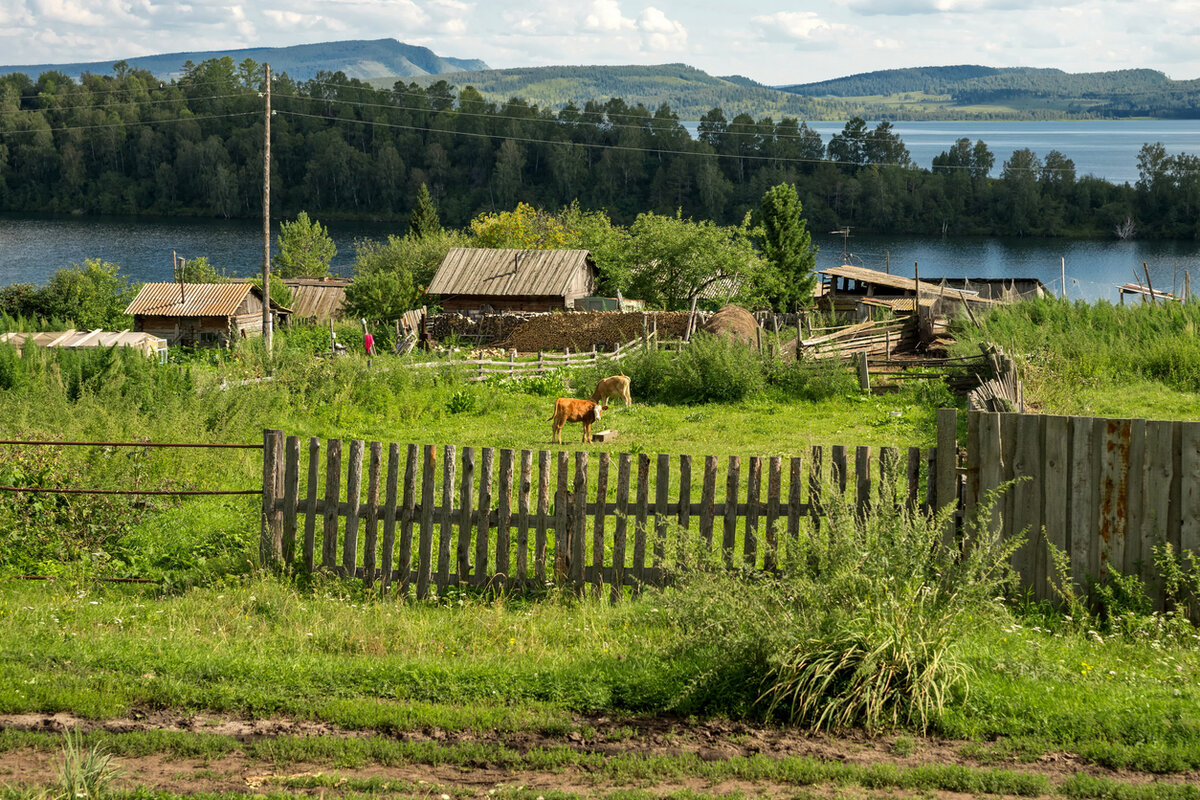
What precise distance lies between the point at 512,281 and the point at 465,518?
3385 centimetres

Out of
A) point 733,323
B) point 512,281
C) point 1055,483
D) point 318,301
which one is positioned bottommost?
point 1055,483

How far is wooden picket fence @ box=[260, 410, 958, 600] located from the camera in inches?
277

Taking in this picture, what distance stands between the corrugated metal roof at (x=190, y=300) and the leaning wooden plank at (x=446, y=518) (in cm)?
3484

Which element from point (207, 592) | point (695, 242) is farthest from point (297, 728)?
point (695, 242)

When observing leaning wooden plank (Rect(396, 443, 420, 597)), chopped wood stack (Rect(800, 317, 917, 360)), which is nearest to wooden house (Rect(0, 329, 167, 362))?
chopped wood stack (Rect(800, 317, 917, 360))

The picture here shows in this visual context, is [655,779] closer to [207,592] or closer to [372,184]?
[207,592]

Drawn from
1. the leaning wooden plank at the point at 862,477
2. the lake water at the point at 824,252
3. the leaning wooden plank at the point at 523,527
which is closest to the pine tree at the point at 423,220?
the lake water at the point at 824,252

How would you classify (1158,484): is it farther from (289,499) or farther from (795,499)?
(289,499)

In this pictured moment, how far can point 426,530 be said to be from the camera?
7.39 m

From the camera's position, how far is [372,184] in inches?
5910

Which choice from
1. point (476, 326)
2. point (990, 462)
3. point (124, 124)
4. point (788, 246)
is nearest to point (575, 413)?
point (990, 462)

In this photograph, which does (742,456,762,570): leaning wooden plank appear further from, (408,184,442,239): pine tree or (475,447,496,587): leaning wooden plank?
(408,184,442,239): pine tree

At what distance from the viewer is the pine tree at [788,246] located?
5019cm

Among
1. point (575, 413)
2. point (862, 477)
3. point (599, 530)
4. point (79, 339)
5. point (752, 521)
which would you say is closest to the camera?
point (862, 477)
